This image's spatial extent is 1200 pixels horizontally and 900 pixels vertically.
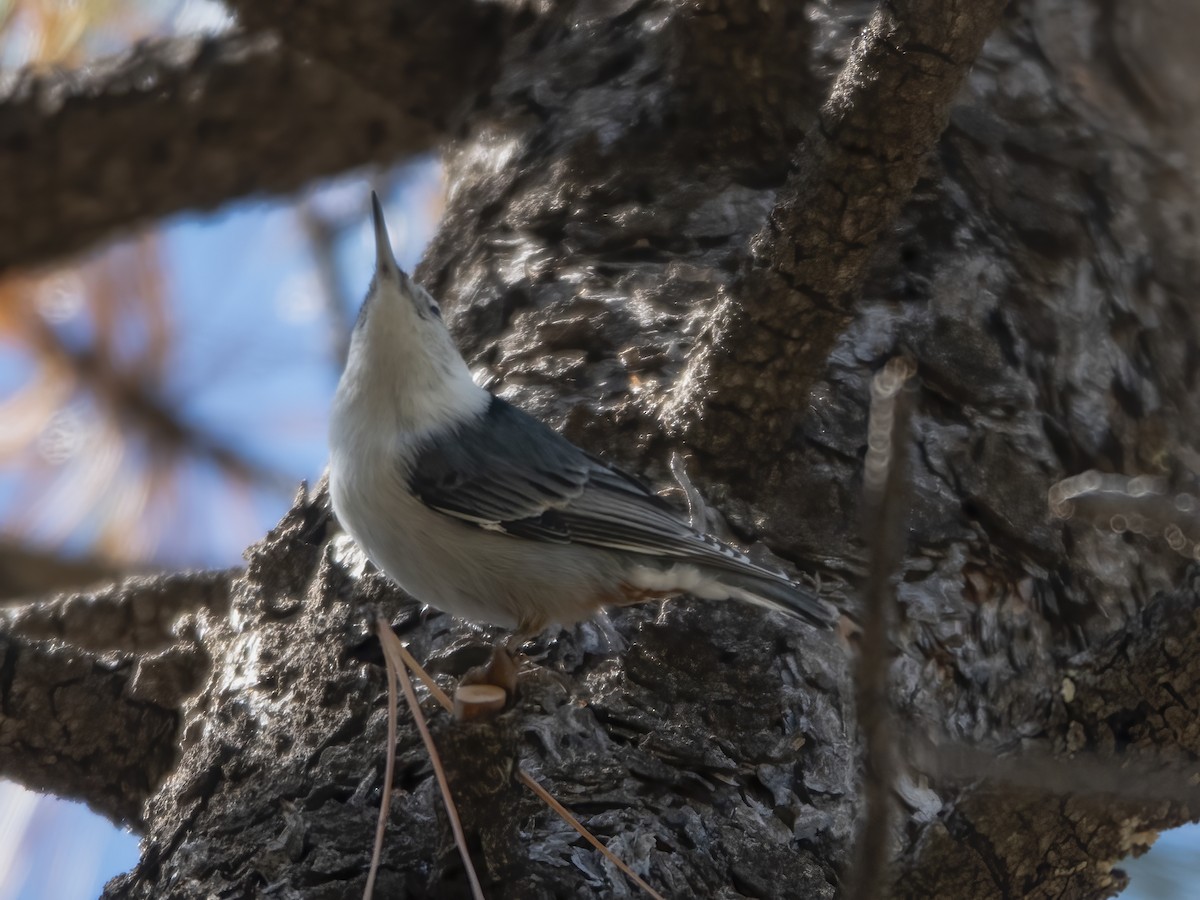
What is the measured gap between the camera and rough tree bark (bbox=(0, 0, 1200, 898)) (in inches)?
56.3

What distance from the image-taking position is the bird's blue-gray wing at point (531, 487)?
185cm

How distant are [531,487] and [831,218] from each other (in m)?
0.59

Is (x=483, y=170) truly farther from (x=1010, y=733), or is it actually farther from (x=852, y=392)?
(x=1010, y=733)

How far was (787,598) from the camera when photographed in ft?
5.39

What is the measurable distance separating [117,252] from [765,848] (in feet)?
8.26

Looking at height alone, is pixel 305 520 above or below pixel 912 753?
above

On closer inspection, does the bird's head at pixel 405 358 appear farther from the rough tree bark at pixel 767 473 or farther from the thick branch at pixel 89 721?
the thick branch at pixel 89 721

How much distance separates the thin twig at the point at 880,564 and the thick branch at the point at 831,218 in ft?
2.91

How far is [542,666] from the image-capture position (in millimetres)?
1716

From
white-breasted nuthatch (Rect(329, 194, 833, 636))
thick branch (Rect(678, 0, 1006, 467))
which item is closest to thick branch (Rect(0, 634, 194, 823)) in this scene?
white-breasted nuthatch (Rect(329, 194, 833, 636))

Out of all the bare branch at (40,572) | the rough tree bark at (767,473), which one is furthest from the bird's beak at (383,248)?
the bare branch at (40,572)

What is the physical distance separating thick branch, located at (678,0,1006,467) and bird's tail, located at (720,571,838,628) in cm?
27

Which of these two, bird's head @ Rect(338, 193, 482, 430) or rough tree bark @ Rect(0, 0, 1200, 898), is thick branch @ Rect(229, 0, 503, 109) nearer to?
rough tree bark @ Rect(0, 0, 1200, 898)

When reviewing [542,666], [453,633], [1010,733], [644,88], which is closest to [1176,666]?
[1010,733]
